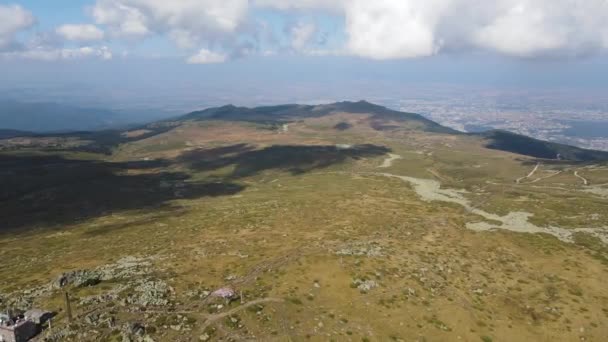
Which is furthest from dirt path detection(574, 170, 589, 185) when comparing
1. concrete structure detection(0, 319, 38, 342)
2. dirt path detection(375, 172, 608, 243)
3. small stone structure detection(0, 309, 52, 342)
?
concrete structure detection(0, 319, 38, 342)

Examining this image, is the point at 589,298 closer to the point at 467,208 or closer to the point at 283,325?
the point at 283,325

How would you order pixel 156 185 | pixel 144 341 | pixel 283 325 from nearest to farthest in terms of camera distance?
1. pixel 144 341
2. pixel 283 325
3. pixel 156 185

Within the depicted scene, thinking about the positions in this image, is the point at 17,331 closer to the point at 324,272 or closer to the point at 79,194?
the point at 324,272

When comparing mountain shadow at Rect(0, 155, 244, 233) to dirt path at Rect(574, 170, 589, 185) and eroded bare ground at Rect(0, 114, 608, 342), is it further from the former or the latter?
dirt path at Rect(574, 170, 589, 185)

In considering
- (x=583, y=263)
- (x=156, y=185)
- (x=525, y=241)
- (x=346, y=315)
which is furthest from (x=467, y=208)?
(x=156, y=185)

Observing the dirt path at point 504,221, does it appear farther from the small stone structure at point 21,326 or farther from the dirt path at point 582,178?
the small stone structure at point 21,326

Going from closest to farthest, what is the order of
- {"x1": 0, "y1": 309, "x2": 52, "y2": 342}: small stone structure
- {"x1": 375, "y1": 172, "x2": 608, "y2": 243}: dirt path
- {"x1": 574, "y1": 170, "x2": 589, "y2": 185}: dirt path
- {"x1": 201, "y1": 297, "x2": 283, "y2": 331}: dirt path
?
{"x1": 0, "y1": 309, "x2": 52, "y2": 342}: small stone structure
{"x1": 201, "y1": 297, "x2": 283, "y2": 331}: dirt path
{"x1": 375, "y1": 172, "x2": 608, "y2": 243}: dirt path
{"x1": 574, "y1": 170, "x2": 589, "y2": 185}: dirt path
